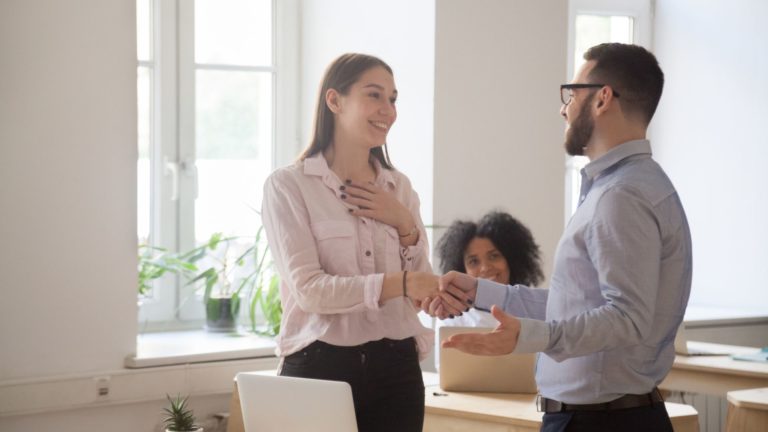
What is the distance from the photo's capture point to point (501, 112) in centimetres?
414

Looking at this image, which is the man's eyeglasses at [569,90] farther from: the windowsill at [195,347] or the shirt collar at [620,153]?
the windowsill at [195,347]

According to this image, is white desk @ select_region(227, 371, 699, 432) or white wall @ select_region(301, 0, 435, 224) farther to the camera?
white wall @ select_region(301, 0, 435, 224)

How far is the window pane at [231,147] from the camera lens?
442 cm

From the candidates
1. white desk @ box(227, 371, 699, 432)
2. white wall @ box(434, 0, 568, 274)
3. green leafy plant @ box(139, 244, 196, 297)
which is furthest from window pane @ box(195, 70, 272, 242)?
white desk @ box(227, 371, 699, 432)

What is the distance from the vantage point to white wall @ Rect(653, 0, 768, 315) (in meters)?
5.07

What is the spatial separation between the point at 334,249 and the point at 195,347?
168 cm

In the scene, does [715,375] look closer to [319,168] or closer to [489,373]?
A: [489,373]

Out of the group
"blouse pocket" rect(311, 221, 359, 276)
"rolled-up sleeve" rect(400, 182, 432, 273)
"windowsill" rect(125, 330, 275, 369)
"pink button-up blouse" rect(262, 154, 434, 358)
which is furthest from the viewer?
"windowsill" rect(125, 330, 275, 369)

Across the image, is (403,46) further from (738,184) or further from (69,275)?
(738,184)

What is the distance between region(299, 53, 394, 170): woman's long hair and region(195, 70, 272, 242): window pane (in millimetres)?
1915

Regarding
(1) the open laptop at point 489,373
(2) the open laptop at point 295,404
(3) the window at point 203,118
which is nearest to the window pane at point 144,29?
(3) the window at point 203,118

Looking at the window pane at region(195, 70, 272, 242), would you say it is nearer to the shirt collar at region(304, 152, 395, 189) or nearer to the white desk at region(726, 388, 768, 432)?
the shirt collar at region(304, 152, 395, 189)

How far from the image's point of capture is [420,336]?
96.3 inches

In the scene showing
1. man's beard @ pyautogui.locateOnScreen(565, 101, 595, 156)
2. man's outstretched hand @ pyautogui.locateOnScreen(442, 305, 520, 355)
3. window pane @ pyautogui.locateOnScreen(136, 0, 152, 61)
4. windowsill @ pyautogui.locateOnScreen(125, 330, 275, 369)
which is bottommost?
windowsill @ pyautogui.locateOnScreen(125, 330, 275, 369)
